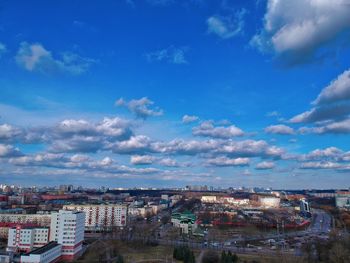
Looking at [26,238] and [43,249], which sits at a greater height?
[26,238]

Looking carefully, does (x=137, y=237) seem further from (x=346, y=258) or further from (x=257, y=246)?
(x=346, y=258)

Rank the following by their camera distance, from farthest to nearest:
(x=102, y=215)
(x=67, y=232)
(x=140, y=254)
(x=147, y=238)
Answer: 1. (x=102, y=215)
2. (x=147, y=238)
3. (x=67, y=232)
4. (x=140, y=254)

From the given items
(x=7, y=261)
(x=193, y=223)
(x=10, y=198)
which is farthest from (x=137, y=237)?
(x=10, y=198)

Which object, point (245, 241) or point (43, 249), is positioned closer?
point (43, 249)

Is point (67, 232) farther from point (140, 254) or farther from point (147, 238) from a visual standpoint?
point (147, 238)

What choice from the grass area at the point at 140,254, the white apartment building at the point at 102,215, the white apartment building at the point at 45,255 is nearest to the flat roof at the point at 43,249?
the white apartment building at the point at 45,255

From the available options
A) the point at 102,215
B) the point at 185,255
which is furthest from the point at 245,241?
the point at 102,215

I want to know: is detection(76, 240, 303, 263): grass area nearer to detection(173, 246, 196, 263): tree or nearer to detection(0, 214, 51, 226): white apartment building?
detection(173, 246, 196, 263): tree

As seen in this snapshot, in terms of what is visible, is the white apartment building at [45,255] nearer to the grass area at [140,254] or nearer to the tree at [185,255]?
the grass area at [140,254]
